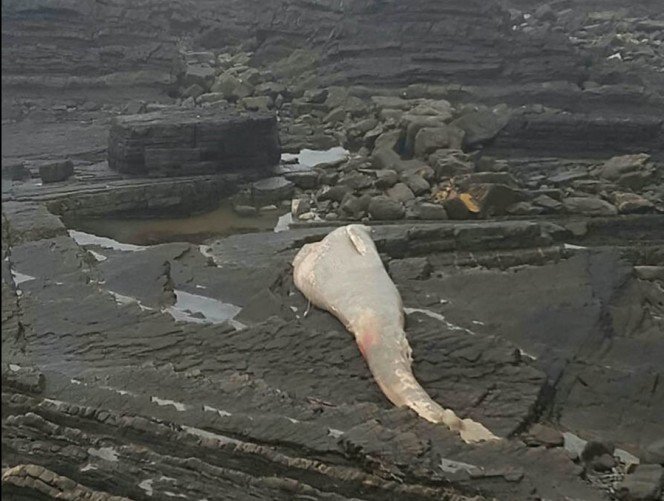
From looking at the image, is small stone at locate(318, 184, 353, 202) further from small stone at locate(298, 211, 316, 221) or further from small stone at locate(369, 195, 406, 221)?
small stone at locate(369, 195, 406, 221)

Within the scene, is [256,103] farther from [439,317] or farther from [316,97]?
[439,317]

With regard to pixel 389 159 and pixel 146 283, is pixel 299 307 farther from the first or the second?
pixel 389 159

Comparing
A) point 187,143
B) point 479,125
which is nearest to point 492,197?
point 479,125

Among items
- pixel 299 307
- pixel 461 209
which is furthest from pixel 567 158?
pixel 299 307

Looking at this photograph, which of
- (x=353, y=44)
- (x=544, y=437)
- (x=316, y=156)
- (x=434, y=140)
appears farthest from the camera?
(x=353, y=44)

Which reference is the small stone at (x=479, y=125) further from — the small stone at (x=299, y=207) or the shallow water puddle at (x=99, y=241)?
the shallow water puddle at (x=99, y=241)

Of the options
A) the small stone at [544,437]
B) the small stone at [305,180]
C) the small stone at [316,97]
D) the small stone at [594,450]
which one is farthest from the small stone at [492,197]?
the small stone at [316,97]

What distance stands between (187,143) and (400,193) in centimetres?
337

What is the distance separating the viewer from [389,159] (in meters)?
12.8

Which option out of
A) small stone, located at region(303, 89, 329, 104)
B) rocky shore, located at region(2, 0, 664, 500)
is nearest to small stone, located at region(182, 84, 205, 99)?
rocky shore, located at region(2, 0, 664, 500)

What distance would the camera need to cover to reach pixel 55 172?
1195cm

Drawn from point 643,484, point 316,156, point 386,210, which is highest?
point 643,484

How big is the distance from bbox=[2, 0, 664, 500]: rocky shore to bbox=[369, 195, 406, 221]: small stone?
0.03 meters

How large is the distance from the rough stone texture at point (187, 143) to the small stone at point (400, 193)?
2.41 m
